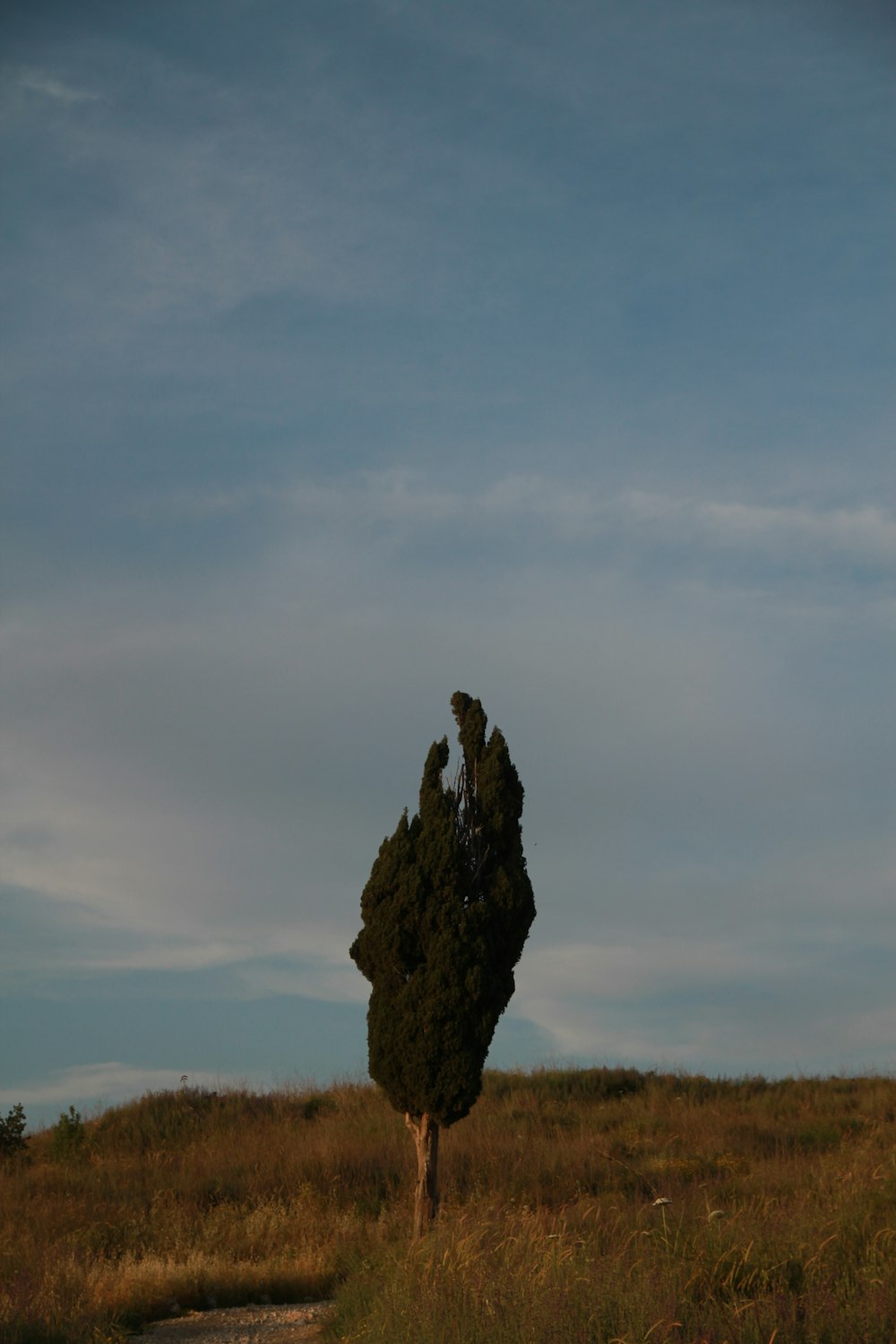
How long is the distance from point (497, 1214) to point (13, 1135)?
11007mm

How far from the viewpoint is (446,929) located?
522 inches

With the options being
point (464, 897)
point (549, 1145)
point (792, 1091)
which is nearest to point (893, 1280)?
point (464, 897)

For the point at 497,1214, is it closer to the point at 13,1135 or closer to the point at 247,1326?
the point at 247,1326

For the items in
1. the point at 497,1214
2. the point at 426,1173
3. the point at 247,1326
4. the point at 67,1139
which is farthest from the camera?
the point at 67,1139

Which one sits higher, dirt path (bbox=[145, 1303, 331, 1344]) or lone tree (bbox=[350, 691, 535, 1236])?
lone tree (bbox=[350, 691, 535, 1236])

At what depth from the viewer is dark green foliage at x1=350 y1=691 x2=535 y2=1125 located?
13.1 metres

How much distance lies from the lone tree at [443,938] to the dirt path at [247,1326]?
227 cm

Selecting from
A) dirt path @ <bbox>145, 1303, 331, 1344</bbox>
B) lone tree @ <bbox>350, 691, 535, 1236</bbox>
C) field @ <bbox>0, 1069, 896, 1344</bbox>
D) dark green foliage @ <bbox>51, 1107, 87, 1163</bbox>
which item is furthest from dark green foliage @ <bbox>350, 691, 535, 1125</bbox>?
dark green foliage @ <bbox>51, 1107, 87, 1163</bbox>

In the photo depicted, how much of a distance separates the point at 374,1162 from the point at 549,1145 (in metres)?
2.93

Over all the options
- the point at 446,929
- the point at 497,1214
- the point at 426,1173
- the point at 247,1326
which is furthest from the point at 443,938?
the point at 247,1326

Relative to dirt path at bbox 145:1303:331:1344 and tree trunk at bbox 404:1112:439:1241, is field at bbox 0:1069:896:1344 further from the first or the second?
dirt path at bbox 145:1303:331:1344

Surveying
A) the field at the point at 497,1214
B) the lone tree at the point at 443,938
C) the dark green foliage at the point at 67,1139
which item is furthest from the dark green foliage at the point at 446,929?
A: the dark green foliage at the point at 67,1139

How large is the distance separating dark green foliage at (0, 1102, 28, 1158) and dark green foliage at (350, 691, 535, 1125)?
10.4 meters

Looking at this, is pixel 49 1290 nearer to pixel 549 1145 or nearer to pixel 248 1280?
pixel 248 1280
